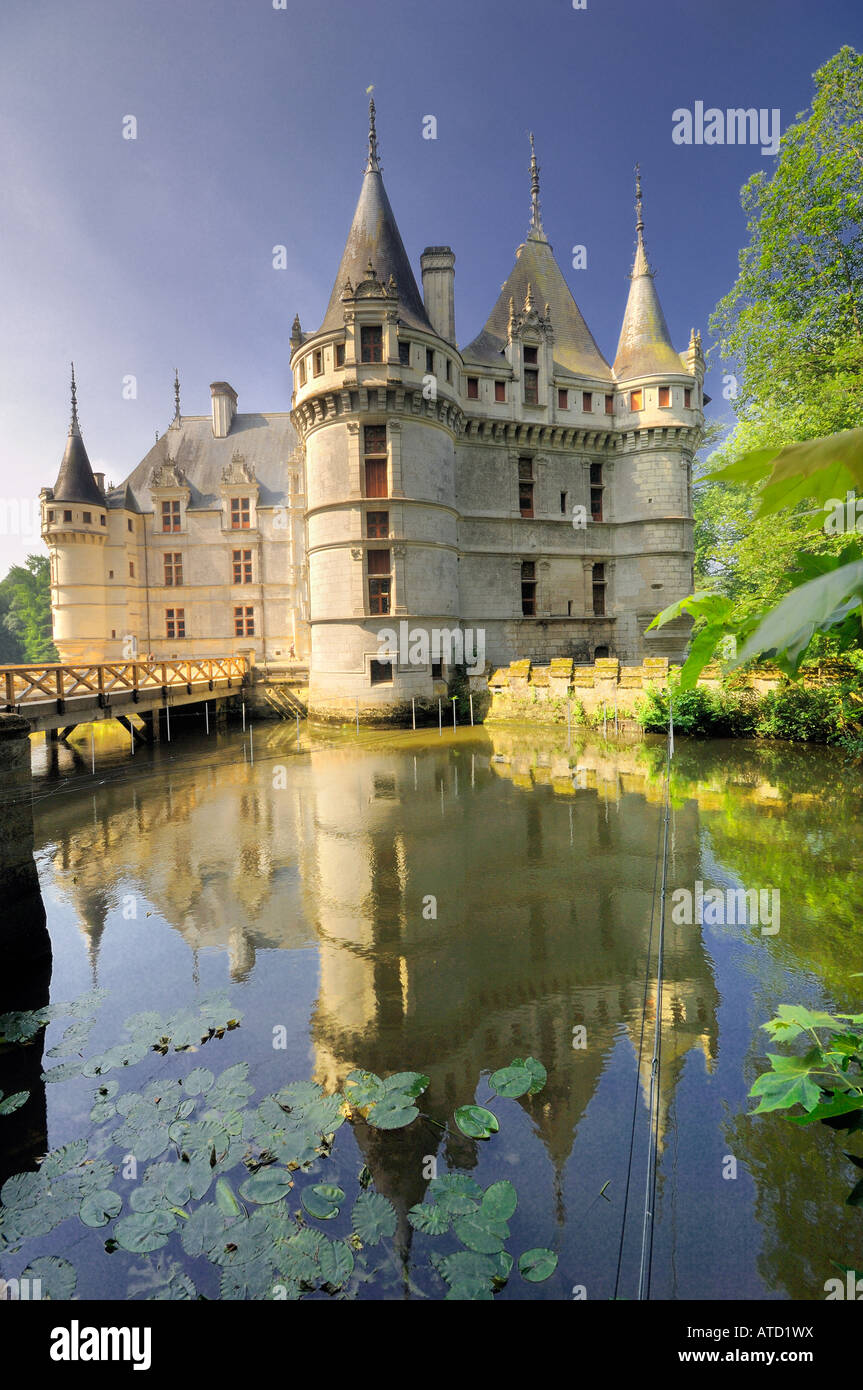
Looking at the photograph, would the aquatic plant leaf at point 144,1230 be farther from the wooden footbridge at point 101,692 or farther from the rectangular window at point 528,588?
the rectangular window at point 528,588

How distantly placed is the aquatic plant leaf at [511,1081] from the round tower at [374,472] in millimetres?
16934

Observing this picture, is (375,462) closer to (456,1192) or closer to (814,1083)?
(456,1192)

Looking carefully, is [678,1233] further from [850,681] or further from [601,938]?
[850,681]

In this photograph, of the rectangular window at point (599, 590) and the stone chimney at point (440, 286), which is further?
the rectangular window at point (599, 590)

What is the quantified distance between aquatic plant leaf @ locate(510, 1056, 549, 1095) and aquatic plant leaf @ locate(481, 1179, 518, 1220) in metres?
0.79

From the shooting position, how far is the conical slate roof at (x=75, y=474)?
3017 centimetres

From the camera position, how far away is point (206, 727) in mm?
22750

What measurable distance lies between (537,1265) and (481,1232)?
0.30m

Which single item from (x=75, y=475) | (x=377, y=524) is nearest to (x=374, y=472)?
(x=377, y=524)

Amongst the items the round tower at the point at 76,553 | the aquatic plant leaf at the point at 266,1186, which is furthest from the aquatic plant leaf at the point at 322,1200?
the round tower at the point at 76,553

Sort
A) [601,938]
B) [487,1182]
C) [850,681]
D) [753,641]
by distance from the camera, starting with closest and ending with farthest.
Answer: [753,641] → [487,1182] → [601,938] → [850,681]

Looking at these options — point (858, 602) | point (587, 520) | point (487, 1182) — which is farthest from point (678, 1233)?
point (587, 520)
